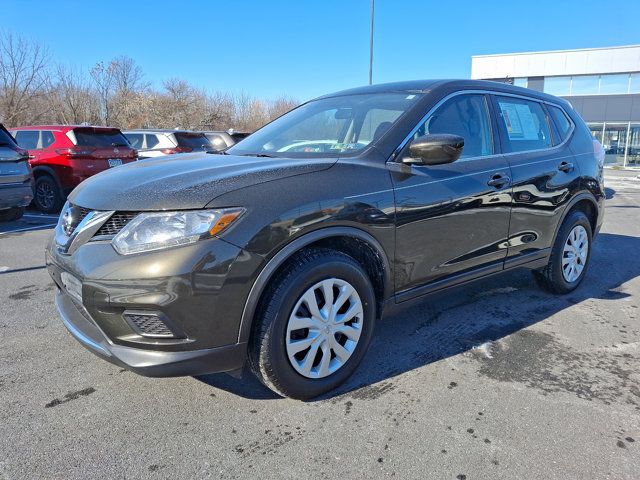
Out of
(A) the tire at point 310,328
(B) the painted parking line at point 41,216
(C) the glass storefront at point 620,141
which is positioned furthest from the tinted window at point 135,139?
(C) the glass storefront at point 620,141

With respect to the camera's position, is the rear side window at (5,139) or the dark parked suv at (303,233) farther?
the rear side window at (5,139)

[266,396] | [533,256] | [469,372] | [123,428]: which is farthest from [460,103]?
[123,428]

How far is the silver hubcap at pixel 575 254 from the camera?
4320 mm

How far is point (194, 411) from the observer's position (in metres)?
2.53

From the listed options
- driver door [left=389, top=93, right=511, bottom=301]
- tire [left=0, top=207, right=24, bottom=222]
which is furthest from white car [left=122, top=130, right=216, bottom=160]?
driver door [left=389, top=93, right=511, bottom=301]

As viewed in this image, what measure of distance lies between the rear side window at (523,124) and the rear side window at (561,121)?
0.16 m

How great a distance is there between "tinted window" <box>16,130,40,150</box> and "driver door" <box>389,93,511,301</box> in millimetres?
8775

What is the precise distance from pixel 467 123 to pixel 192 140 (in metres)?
9.00

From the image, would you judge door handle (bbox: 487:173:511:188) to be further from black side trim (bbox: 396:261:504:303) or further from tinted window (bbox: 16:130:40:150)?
tinted window (bbox: 16:130:40:150)

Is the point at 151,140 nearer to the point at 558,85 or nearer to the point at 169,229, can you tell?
the point at 169,229

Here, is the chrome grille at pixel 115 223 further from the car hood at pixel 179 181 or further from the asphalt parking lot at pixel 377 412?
the asphalt parking lot at pixel 377 412

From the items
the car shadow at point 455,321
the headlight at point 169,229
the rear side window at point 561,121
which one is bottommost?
the car shadow at point 455,321

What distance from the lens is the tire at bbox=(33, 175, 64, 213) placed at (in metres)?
9.00

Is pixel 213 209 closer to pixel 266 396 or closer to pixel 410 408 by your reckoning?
pixel 266 396
